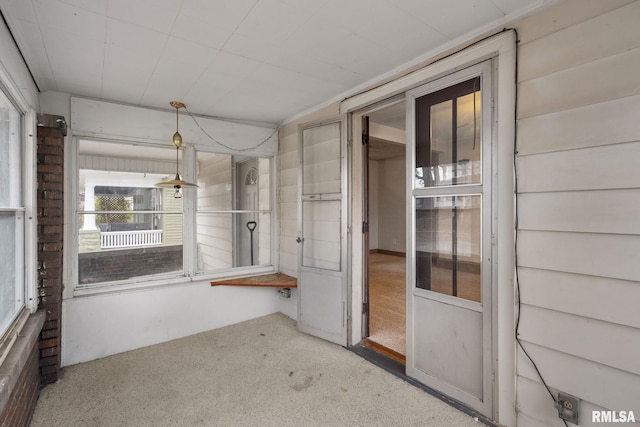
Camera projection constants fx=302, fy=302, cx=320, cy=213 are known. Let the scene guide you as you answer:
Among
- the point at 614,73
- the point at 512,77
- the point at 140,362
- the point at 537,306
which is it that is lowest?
the point at 140,362

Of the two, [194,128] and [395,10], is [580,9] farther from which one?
[194,128]

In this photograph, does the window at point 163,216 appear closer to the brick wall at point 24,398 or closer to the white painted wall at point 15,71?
the white painted wall at point 15,71

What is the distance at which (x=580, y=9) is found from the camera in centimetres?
159

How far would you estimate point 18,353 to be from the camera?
1.70 metres

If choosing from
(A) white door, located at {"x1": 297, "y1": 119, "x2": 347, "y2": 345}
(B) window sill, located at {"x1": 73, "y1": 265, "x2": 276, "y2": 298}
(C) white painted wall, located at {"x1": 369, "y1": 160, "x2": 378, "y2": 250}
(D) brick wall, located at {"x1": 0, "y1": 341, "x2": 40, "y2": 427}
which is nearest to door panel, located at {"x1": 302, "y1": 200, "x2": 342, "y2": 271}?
(A) white door, located at {"x1": 297, "y1": 119, "x2": 347, "y2": 345}

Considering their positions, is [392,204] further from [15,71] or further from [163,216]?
[15,71]

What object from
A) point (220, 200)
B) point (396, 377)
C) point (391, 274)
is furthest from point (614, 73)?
point (391, 274)

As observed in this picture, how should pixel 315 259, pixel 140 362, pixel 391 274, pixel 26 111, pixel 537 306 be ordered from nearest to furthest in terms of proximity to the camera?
pixel 537 306 → pixel 26 111 → pixel 140 362 → pixel 315 259 → pixel 391 274

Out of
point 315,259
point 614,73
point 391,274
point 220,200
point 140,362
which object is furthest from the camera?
point 391,274

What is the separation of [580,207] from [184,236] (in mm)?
3583

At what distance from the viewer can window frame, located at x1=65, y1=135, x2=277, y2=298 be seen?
293 cm

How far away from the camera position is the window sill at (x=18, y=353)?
1.43 metres

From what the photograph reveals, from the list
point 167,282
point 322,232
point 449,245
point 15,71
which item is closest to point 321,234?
point 322,232

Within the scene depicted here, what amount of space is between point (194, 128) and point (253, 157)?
0.89 m
